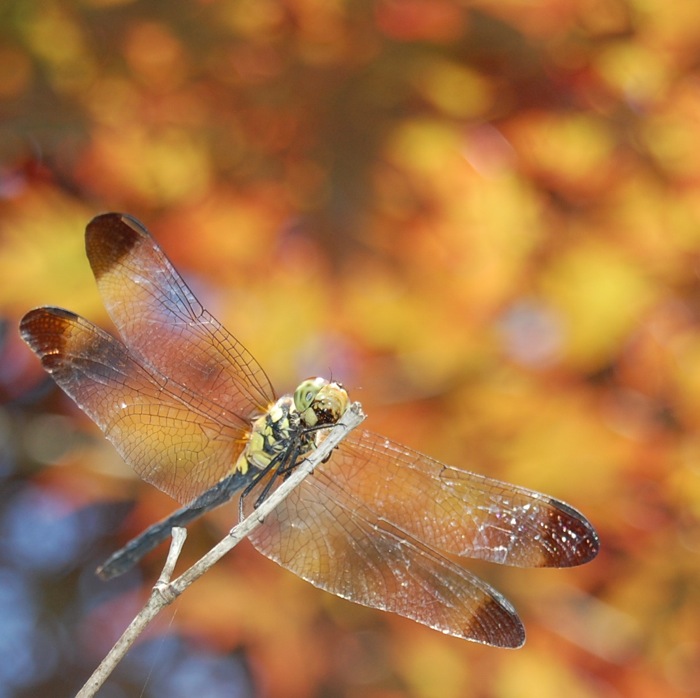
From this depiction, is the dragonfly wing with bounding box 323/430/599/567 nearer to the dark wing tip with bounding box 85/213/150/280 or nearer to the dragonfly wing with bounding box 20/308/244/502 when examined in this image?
the dragonfly wing with bounding box 20/308/244/502

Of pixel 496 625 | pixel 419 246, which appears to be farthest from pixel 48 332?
pixel 419 246

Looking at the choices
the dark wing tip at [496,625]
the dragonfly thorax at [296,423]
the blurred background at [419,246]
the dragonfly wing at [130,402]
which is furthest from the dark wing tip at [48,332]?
the blurred background at [419,246]

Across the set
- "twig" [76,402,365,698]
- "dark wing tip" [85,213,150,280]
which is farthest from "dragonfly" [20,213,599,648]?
"twig" [76,402,365,698]

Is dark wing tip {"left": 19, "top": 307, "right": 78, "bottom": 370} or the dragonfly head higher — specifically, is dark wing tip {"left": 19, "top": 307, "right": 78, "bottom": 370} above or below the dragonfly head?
below

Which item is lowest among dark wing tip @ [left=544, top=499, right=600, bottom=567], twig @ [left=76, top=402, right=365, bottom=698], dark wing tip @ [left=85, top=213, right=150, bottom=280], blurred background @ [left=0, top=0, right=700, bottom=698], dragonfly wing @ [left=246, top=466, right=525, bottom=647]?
twig @ [left=76, top=402, right=365, bottom=698]

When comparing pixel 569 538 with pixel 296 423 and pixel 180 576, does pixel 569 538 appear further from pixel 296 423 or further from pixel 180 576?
pixel 180 576

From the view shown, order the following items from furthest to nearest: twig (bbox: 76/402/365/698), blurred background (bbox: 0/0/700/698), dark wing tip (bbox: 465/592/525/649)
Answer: blurred background (bbox: 0/0/700/698) < dark wing tip (bbox: 465/592/525/649) < twig (bbox: 76/402/365/698)
